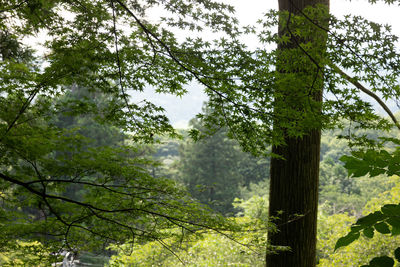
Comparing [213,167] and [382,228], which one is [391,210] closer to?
[382,228]

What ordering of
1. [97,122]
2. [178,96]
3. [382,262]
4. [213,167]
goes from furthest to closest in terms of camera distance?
1. [213,167]
2. [178,96]
3. [97,122]
4. [382,262]

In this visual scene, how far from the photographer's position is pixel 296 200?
418 centimetres

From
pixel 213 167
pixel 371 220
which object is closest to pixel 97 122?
pixel 371 220

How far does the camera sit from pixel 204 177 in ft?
109

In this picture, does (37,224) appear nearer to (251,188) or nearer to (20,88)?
(20,88)

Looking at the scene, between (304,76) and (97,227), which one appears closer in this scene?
(304,76)

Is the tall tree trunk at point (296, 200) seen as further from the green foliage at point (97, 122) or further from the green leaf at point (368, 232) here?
the green leaf at point (368, 232)

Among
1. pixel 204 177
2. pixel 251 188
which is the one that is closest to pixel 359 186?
pixel 251 188

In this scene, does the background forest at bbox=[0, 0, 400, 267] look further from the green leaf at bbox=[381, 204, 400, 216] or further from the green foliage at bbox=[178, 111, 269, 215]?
the green foliage at bbox=[178, 111, 269, 215]

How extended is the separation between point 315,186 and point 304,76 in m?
1.58

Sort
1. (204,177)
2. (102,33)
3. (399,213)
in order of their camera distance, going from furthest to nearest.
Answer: (204,177)
(102,33)
(399,213)

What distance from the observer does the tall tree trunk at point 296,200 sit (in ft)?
13.5

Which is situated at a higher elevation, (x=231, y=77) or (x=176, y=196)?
(x=231, y=77)

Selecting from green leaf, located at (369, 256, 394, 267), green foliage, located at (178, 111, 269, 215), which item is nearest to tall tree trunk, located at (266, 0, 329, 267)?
green leaf, located at (369, 256, 394, 267)
